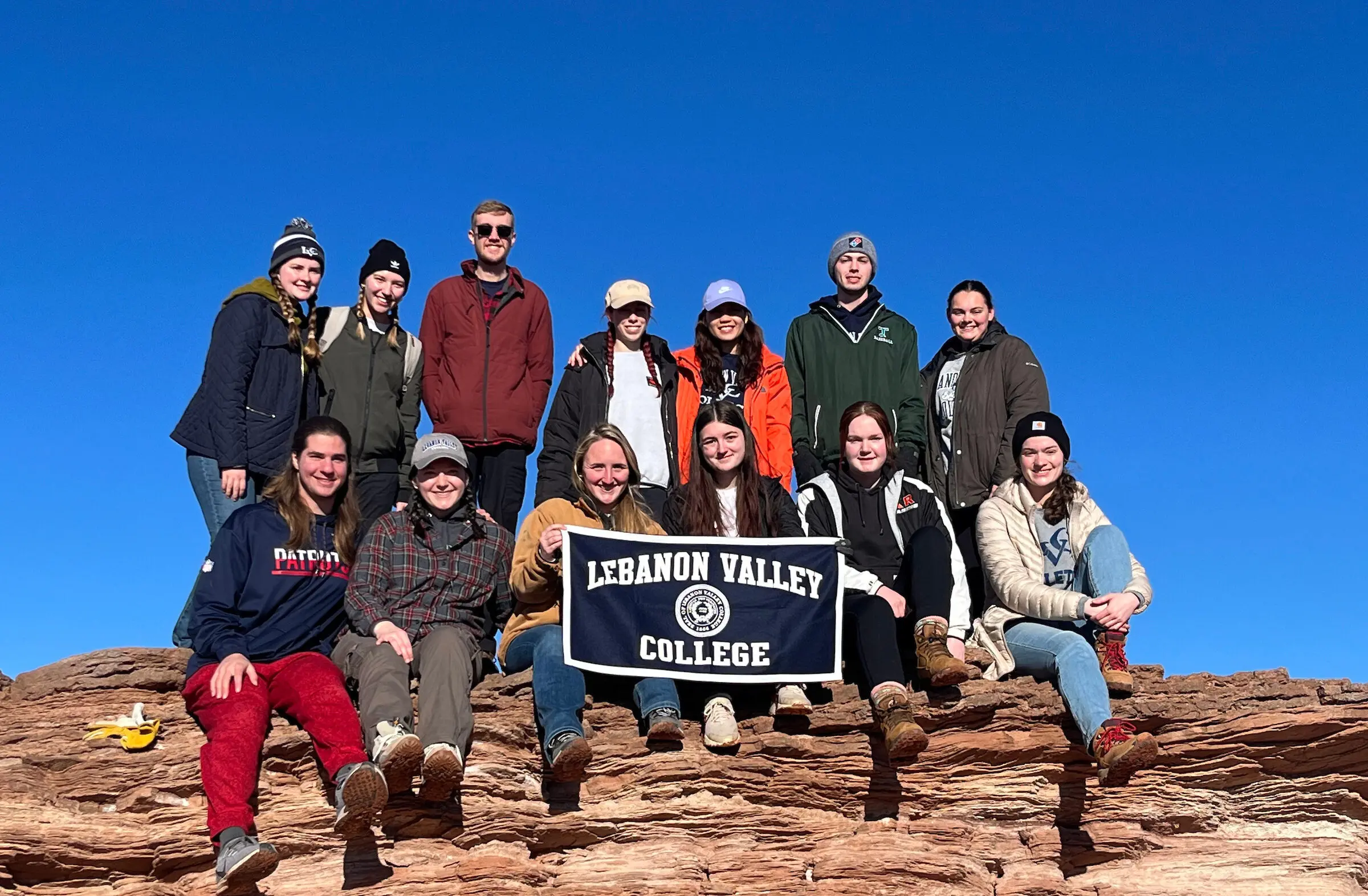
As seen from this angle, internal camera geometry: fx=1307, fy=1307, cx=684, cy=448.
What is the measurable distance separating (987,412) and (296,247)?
5958 mm

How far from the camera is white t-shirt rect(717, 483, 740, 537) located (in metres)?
9.95

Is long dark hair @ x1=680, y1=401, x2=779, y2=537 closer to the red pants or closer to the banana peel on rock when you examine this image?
the red pants

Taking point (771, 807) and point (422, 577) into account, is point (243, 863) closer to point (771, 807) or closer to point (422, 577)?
point (422, 577)

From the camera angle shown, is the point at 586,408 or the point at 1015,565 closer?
the point at 1015,565

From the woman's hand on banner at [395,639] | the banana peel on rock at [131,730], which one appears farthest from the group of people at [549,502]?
the banana peel on rock at [131,730]

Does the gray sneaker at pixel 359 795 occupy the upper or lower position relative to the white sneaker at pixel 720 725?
lower

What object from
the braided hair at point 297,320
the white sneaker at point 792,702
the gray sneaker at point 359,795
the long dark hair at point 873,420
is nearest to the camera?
the gray sneaker at point 359,795

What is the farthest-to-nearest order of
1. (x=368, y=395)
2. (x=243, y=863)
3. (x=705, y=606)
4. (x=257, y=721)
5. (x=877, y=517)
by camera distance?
(x=368, y=395) < (x=877, y=517) < (x=705, y=606) < (x=257, y=721) < (x=243, y=863)

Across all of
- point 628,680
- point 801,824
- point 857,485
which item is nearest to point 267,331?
point 628,680

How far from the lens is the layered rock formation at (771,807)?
30.7 ft

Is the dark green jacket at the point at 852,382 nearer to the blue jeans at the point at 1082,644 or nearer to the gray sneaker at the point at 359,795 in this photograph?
the blue jeans at the point at 1082,644

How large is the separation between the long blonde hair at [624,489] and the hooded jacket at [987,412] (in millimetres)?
2944

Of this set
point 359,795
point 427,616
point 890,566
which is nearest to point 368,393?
point 427,616

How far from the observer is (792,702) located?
961 centimetres
